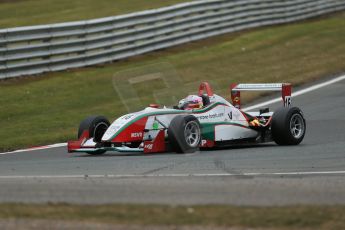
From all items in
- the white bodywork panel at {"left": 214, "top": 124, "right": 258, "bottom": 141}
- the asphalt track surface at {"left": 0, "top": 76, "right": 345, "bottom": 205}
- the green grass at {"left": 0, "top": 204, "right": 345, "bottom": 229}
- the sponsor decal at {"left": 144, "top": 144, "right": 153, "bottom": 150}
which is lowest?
the green grass at {"left": 0, "top": 204, "right": 345, "bottom": 229}

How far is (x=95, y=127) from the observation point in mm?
14117

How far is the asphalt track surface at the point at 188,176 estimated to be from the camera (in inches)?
344

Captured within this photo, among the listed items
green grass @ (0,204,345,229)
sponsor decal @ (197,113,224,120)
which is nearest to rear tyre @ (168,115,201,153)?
sponsor decal @ (197,113,224,120)

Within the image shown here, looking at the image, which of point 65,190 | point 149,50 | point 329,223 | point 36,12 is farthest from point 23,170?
point 36,12

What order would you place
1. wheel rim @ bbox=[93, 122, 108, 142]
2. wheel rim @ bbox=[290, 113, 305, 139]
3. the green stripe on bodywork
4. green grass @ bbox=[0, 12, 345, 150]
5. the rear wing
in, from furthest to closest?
green grass @ bbox=[0, 12, 345, 150], the rear wing, wheel rim @ bbox=[290, 113, 305, 139], wheel rim @ bbox=[93, 122, 108, 142], the green stripe on bodywork

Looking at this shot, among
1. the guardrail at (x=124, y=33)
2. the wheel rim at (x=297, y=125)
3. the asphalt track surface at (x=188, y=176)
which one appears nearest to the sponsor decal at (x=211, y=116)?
the asphalt track surface at (x=188, y=176)

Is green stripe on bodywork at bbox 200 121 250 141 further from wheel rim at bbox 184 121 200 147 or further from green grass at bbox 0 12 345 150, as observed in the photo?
green grass at bbox 0 12 345 150

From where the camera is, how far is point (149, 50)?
26297 mm

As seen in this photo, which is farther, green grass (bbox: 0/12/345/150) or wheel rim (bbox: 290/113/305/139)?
green grass (bbox: 0/12/345/150)

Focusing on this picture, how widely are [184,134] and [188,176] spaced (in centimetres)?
300

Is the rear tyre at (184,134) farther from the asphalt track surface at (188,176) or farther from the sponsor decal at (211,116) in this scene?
the sponsor decal at (211,116)

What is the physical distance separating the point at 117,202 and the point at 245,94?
1391 cm

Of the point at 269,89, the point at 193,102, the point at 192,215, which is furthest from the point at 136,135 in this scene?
the point at 192,215

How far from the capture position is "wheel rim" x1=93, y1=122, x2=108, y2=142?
14.1 meters
